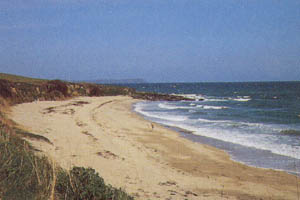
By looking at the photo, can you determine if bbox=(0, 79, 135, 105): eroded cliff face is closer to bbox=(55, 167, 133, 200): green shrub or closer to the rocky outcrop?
the rocky outcrop

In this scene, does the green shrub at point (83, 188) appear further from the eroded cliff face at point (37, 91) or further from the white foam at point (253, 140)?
the eroded cliff face at point (37, 91)

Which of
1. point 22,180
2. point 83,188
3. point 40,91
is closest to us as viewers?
point 22,180

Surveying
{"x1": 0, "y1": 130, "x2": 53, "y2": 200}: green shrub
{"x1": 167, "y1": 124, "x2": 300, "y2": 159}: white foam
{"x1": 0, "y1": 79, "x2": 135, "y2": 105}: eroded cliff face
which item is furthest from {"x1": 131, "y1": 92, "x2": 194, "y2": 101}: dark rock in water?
{"x1": 0, "y1": 130, "x2": 53, "y2": 200}: green shrub

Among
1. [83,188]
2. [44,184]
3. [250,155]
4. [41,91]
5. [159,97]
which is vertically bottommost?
[250,155]

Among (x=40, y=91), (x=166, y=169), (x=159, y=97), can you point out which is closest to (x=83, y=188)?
(x=166, y=169)

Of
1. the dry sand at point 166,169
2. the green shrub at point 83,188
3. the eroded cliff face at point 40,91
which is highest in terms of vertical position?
the eroded cliff face at point 40,91

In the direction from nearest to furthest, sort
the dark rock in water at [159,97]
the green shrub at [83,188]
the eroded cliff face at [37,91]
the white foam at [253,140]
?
the green shrub at [83,188], the white foam at [253,140], the eroded cliff face at [37,91], the dark rock in water at [159,97]

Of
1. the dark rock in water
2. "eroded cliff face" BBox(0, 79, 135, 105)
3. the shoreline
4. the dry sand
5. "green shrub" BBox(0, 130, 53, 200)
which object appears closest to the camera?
"green shrub" BBox(0, 130, 53, 200)

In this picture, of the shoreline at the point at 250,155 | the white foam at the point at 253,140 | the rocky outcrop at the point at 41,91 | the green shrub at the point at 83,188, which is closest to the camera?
the green shrub at the point at 83,188

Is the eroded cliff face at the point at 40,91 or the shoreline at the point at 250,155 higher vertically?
the eroded cliff face at the point at 40,91

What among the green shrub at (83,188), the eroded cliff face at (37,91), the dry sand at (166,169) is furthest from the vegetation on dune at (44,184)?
the eroded cliff face at (37,91)

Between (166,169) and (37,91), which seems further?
(37,91)

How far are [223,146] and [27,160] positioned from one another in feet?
33.2

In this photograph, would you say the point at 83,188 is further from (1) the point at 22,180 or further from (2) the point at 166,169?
(2) the point at 166,169
